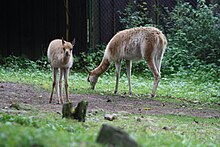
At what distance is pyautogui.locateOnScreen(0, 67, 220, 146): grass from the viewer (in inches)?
150

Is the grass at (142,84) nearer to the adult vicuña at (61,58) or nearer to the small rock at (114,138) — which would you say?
the adult vicuña at (61,58)

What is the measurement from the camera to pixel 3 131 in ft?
12.5

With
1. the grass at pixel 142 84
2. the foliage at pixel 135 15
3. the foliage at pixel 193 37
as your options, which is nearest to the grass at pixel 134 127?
the grass at pixel 142 84

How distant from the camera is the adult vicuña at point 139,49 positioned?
11.4m

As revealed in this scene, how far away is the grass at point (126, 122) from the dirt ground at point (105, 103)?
59cm

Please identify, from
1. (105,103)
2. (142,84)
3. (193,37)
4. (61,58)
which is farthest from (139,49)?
(193,37)

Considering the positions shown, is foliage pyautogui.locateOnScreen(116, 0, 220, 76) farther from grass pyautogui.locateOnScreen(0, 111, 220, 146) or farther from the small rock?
the small rock

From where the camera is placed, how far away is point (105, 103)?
9.63 meters

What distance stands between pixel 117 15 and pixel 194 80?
190 inches

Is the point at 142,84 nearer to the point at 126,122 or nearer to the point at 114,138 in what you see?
the point at 126,122

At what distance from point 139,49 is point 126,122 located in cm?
479

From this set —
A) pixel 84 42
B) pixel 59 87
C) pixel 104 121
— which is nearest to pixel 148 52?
pixel 59 87

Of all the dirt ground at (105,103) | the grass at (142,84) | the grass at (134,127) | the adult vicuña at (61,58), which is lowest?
the grass at (142,84)

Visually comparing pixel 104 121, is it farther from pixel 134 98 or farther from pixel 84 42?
pixel 84 42
